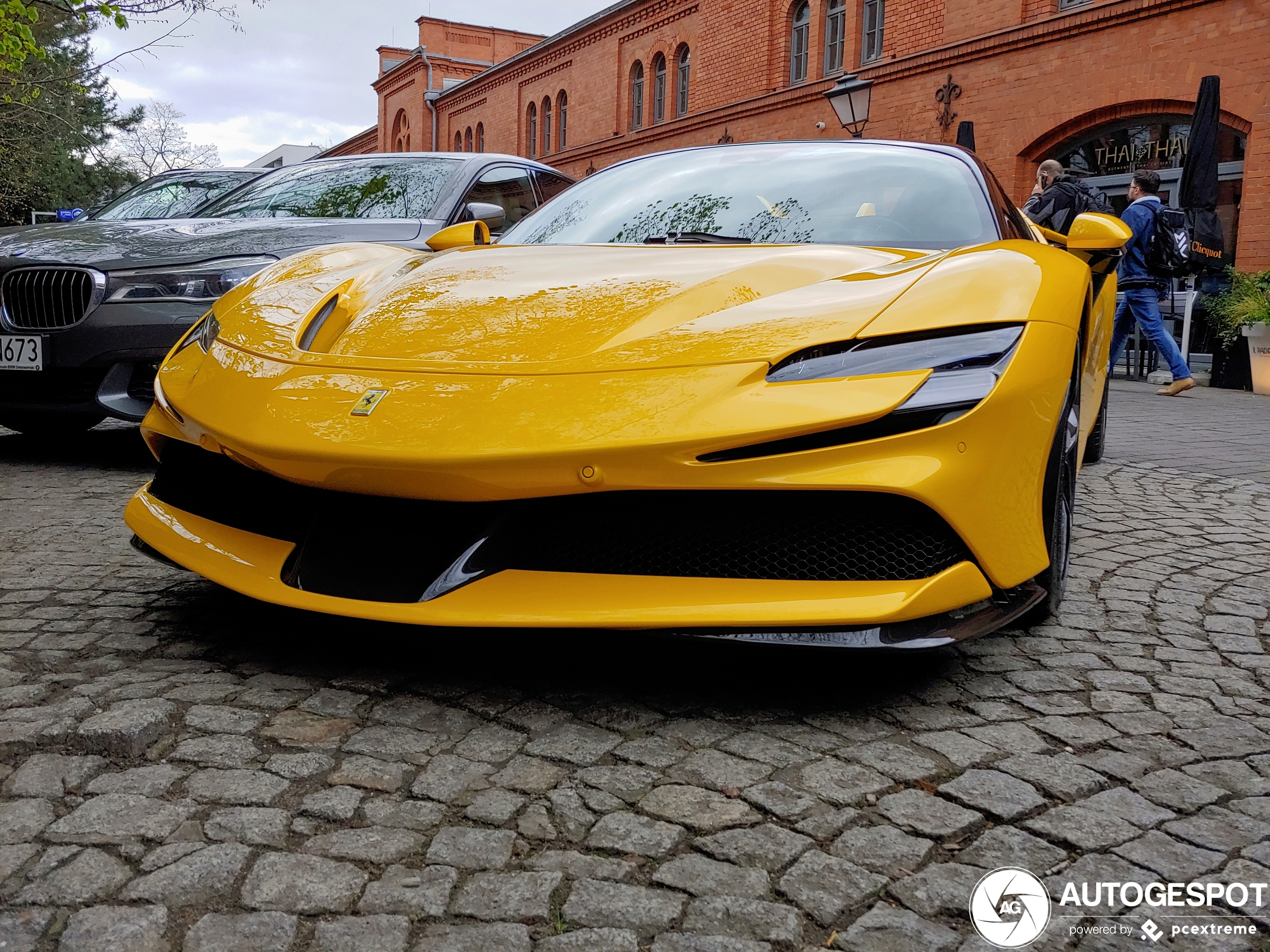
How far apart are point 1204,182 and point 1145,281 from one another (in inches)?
109

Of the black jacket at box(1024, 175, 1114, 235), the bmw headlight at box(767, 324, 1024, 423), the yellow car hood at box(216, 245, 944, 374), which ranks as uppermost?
the black jacket at box(1024, 175, 1114, 235)

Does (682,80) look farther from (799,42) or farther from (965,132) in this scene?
(965,132)

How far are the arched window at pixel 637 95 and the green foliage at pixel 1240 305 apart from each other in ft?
53.5

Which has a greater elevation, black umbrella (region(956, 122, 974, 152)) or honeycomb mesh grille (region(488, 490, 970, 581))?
black umbrella (region(956, 122, 974, 152))

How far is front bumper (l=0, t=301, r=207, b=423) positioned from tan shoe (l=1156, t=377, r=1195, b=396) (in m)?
8.43

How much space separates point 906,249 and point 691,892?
1770 millimetres

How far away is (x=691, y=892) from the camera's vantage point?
5.07 feet

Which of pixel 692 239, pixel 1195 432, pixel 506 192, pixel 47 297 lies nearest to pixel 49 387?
pixel 47 297

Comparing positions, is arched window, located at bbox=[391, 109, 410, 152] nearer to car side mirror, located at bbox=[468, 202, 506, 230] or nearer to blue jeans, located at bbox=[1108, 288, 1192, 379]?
blue jeans, located at bbox=[1108, 288, 1192, 379]

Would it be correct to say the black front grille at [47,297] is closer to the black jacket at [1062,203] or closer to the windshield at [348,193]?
the windshield at [348,193]

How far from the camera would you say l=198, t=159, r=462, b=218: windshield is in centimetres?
579

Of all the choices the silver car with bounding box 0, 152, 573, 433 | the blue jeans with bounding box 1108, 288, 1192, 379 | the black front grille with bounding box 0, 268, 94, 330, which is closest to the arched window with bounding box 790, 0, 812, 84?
the blue jeans with bounding box 1108, 288, 1192, 379

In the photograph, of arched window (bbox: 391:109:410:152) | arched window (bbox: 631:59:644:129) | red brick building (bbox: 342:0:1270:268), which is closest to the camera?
red brick building (bbox: 342:0:1270:268)

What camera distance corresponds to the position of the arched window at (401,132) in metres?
41.2
